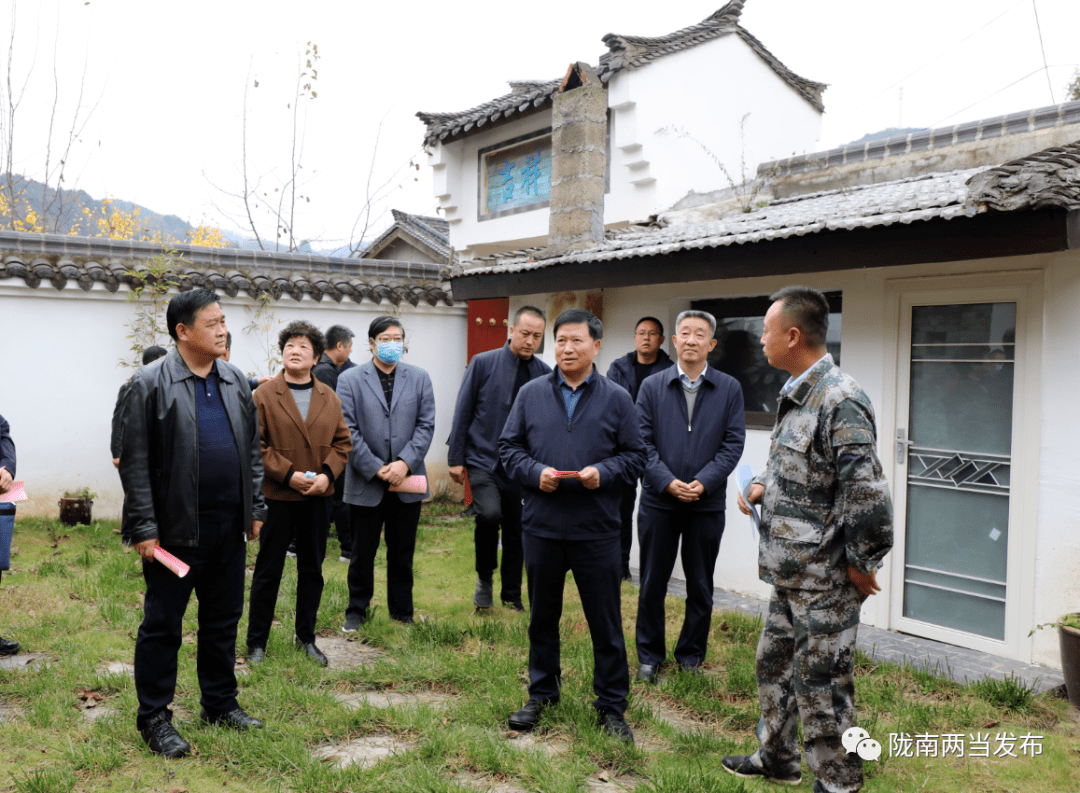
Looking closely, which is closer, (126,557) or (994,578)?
(994,578)

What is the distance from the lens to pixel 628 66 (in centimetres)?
1088

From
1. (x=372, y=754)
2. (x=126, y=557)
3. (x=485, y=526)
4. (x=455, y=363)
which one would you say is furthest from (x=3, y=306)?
(x=372, y=754)

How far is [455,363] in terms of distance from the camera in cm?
1176

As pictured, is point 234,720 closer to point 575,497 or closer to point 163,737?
point 163,737

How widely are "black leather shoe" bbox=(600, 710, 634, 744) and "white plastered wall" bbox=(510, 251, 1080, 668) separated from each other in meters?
3.01

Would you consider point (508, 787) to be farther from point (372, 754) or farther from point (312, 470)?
point (312, 470)

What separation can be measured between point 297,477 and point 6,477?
5.68 ft

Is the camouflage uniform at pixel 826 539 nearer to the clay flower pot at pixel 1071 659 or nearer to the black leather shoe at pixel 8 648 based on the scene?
the clay flower pot at pixel 1071 659

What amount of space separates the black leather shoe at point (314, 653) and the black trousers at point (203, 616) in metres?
0.92

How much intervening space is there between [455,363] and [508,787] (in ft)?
28.3

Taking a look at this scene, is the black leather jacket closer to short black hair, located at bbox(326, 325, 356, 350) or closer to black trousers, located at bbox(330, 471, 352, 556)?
short black hair, located at bbox(326, 325, 356, 350)

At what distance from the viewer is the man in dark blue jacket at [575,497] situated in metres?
3.84

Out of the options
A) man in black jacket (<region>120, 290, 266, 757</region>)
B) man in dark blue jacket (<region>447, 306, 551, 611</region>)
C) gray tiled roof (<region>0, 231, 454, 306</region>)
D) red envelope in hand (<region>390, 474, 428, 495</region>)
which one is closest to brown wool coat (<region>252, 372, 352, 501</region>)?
red envelope in hand (<region>390, 474, 428, 495</region>)

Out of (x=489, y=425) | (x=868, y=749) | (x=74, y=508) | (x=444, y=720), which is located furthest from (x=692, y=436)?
(x=74, y=508)
